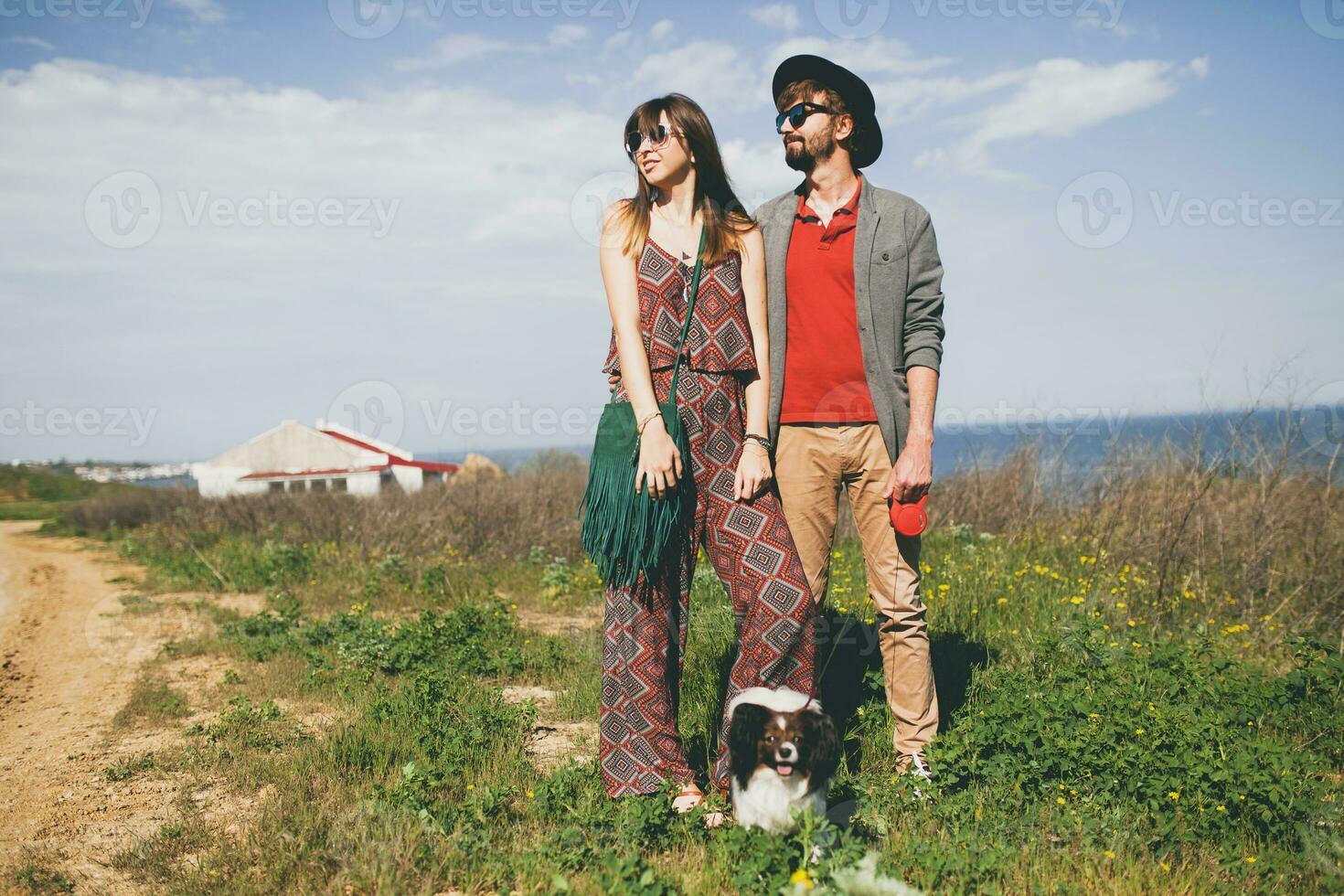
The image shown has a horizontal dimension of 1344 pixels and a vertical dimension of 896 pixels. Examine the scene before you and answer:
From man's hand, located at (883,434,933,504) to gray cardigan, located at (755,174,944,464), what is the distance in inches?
3.6

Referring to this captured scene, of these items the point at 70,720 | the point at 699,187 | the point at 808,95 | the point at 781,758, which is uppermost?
the point at 808,95

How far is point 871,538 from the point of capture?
11.1 ft

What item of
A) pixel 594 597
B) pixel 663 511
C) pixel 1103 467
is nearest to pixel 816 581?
pixel 663 511

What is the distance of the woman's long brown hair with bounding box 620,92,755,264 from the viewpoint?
2791mm

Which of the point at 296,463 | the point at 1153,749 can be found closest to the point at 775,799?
the point at 1153,749

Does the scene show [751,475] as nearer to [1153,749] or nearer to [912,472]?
[912,472]

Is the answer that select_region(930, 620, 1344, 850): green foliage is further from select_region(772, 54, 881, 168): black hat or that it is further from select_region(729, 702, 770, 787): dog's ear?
select_region(772, 54, 881, 168): black hat

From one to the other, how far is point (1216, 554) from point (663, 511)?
5.53 metres

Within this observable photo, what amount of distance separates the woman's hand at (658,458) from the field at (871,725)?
40.3 inches

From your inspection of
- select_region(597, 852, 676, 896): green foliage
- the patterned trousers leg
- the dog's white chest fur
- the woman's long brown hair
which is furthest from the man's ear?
select_region(597, 852, 676, 896): green foliage

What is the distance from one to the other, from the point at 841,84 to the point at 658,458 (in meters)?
1.69

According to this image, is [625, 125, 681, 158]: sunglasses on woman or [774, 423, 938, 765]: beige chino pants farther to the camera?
[774, 423, 938, 765]: beige chino pants

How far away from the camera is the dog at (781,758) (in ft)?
8.09

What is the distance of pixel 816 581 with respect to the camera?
324 centimetres
